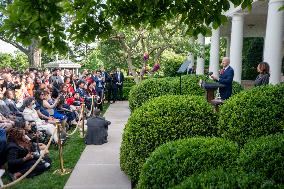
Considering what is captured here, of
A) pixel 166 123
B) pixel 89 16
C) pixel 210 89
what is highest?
pixel 89 16

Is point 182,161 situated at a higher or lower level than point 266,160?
lower

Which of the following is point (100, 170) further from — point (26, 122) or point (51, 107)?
point (51, 107)

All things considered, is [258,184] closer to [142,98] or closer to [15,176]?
[15,176]

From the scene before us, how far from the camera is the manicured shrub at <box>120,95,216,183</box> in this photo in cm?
677

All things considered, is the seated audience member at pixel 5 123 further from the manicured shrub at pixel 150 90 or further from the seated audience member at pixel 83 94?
the seated audience member at pixel 83 94

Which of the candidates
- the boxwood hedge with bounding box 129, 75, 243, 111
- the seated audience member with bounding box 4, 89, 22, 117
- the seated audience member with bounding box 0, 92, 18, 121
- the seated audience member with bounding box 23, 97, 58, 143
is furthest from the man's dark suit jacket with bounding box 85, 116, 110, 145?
the boxwood hedge with bounding box 129, 75, 243, 111

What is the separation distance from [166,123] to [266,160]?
2.76m

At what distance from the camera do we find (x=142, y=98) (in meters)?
15.0

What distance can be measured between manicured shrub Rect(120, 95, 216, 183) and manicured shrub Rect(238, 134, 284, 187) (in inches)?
96.4

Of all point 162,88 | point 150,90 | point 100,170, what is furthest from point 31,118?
point 162,88

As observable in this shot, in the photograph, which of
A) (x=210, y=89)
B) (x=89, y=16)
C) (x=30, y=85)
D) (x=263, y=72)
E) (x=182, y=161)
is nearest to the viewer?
(x=182, y=161)

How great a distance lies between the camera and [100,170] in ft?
28.4

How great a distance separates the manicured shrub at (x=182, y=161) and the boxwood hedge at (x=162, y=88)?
30.2 ft

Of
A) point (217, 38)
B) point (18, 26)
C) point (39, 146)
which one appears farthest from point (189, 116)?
point (217, 38)
